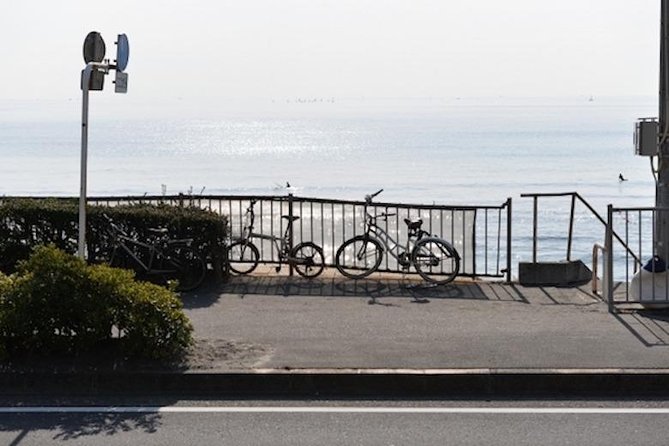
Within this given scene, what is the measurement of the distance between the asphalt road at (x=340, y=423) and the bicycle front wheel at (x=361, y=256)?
20.5ft

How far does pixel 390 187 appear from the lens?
219 ft

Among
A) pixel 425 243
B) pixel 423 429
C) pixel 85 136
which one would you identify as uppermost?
pixel 85 136

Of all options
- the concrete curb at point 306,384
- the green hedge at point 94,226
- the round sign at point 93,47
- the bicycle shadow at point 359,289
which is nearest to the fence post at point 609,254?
the bicycle shadow at point 359,289

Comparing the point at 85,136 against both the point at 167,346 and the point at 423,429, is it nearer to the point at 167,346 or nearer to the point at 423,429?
the point at 167,346

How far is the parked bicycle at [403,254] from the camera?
14.6 metres

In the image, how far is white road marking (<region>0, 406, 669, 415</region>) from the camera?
27.5 feet

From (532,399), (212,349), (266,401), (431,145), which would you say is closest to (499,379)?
(532,399)

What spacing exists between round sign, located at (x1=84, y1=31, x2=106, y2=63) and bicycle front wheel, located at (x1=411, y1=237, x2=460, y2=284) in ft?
16.5

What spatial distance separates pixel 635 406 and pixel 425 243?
21.0 feet

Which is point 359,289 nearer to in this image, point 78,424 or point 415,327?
point 415,327

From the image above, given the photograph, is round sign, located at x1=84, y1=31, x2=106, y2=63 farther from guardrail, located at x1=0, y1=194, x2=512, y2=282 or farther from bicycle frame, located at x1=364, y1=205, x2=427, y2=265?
bicycle frame, located at x1=364, y1=205, x2=427, y2=265

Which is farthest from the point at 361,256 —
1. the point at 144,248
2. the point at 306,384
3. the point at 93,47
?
the point at 306,384

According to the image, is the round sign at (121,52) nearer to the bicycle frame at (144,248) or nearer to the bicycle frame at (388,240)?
the bicycle frame at (144,248)

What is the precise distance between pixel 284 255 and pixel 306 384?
20.7 feet
